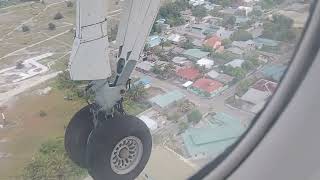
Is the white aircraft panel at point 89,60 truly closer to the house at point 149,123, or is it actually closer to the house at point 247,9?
the house at point 149,123

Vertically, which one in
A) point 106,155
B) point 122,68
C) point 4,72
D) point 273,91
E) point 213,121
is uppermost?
point 273,91

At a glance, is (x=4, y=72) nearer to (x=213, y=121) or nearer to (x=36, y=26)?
(x=36, y=26)

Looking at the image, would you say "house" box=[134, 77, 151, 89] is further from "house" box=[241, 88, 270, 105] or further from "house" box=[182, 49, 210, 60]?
"house" box=[241, 88, 270, 105]

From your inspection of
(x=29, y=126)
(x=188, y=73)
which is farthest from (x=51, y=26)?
(x=188, y=73)

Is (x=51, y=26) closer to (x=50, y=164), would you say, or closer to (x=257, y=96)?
(x=50, y=164)

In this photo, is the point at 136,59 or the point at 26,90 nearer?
the point at 136,59

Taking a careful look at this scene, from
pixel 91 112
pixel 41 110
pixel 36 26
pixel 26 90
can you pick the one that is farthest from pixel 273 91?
pixel 36 26
